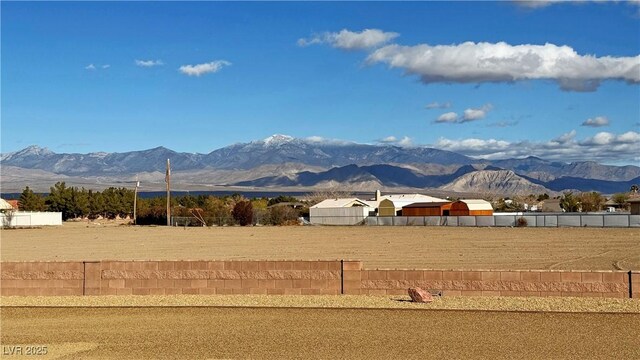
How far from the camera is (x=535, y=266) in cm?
3284

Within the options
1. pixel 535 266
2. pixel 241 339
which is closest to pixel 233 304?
pixel 241 339

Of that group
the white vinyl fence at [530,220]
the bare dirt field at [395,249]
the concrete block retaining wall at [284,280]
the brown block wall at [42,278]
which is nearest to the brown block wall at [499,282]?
the concrete block retaining wall at [284,280]

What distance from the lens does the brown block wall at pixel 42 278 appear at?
864 inches

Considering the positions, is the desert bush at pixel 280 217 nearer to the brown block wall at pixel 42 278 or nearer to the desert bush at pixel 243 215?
the desert bush at pixel 243 215

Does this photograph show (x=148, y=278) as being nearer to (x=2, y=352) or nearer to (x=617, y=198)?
(x=2, y=352)

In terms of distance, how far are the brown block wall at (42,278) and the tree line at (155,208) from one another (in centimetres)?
6587

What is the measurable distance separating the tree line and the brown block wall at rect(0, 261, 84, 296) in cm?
6587

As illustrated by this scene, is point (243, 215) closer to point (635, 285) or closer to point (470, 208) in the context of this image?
point (470, 208)

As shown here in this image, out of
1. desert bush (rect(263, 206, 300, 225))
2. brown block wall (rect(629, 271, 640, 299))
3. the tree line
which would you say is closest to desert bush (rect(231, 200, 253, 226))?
the tree line

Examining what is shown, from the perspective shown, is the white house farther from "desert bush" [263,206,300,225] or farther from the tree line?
the tree line

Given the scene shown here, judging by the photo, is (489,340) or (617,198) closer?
(489,340)

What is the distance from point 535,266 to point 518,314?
1494 centimetres

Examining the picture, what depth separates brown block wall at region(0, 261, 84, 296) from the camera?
21953 millimetres

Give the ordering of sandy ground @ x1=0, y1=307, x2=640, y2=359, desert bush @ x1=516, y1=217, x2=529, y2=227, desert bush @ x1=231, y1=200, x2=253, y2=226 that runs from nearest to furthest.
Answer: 1. sandy ground @ x1=0, y1=307, x2=640, y2=359
2. desert bush @ x1=516, y1=217, x2=529, y2=227
3. desert bush @ x1=231, y1=200, x2=253, y2=226
